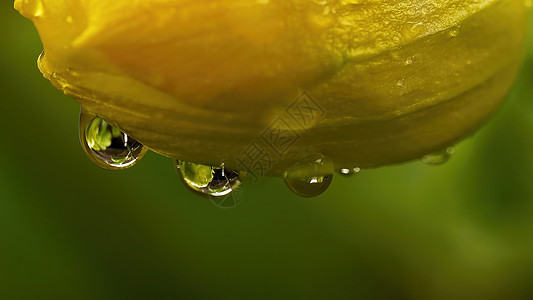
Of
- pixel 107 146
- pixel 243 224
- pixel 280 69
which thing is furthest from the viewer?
pixel 243 224

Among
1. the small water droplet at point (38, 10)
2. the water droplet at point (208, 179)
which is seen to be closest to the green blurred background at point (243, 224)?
the water droplet at point (208, 179)

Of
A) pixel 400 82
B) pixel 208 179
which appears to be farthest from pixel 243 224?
pixel 400 82

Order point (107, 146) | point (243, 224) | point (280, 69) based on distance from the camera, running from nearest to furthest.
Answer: point (280, 69), point (107, 146), point (243, 224)

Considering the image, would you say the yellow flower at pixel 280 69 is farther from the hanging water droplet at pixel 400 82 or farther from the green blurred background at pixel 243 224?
the green blurred background at pixel 243 224

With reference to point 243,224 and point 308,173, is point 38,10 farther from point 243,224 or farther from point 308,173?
point 243,224

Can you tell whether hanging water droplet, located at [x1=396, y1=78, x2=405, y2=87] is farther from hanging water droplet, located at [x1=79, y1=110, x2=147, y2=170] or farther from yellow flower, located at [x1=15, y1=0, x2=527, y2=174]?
hanging water droplet, located at [x1=79, y1=110, x2=147, y2=170]

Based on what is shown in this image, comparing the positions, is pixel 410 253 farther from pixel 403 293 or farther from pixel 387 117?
pixel 387 117

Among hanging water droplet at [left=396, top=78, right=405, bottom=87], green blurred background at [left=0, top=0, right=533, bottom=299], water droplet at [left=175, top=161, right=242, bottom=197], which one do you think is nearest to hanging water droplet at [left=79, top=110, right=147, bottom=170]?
water droplet at [left=175, top=161, right=242, bottom=197]
